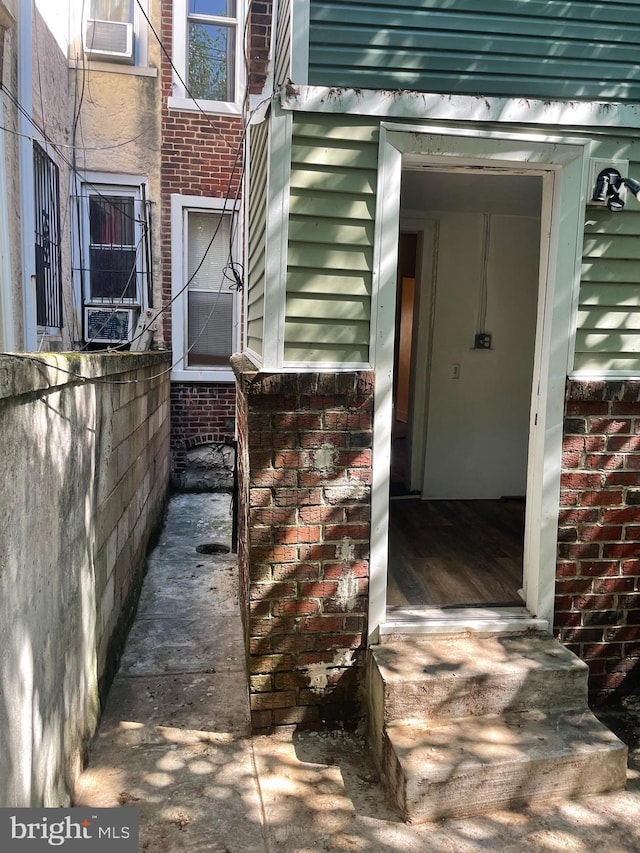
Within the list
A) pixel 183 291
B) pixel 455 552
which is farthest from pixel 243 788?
pixel 183 291

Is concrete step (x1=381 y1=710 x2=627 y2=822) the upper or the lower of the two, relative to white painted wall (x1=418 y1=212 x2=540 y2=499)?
lower

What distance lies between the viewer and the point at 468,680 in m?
2.93

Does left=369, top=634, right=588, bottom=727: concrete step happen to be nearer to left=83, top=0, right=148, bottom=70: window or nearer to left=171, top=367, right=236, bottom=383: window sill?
left=171, top=367, right=236, bottom=383: window sill

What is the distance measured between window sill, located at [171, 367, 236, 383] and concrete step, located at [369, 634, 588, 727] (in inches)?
208

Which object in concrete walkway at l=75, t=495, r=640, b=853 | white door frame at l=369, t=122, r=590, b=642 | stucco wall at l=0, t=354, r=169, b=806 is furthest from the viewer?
white door frame at l=369, t=122, r=590, b=642

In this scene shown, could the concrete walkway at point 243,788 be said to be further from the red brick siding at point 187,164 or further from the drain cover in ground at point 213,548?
the red brick siding at point 187,164

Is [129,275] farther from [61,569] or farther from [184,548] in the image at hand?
[61,569]

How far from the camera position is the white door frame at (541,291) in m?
2.99

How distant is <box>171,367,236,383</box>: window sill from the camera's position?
783 centimetres

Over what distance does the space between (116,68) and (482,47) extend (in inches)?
224

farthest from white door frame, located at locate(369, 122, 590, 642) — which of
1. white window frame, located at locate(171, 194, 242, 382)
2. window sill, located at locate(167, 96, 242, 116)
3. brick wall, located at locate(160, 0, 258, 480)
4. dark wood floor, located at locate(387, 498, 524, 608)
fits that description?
window sill, located at locate(167, 96, 242, 116)

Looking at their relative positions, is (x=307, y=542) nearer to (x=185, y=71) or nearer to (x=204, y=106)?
(x=204, y=106)

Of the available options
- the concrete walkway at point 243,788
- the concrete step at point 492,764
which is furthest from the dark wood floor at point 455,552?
the concrete walkway at point 243,788

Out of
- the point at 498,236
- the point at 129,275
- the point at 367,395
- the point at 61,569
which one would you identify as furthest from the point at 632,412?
the point at 129,275
